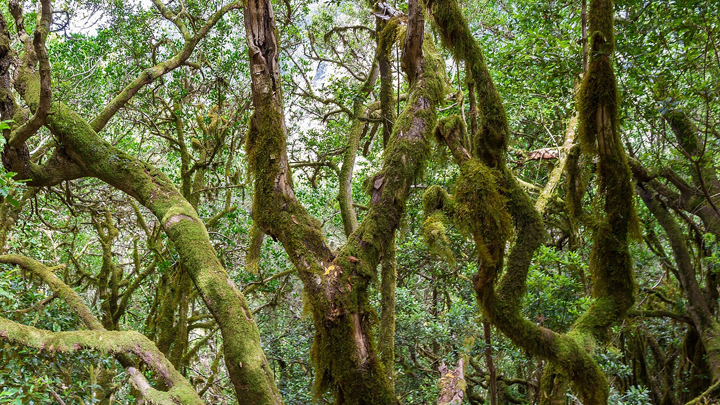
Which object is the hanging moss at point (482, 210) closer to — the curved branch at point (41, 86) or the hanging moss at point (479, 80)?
the hanging moss at point (479, 80)

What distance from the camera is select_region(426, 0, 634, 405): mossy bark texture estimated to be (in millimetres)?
2443

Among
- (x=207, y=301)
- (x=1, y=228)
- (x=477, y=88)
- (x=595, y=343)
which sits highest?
(x=1, y=228)

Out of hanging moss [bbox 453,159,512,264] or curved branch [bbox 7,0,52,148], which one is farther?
curved branch [bbox 7,0,52,148]

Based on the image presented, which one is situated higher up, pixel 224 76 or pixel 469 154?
pixel 224 76

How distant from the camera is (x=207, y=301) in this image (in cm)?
304

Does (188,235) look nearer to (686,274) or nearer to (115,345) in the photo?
(115,345)

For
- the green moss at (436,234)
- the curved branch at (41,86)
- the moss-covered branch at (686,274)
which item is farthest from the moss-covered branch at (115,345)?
the moss-covered branch at (686,274)

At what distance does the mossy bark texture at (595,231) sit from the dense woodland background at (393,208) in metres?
0.01

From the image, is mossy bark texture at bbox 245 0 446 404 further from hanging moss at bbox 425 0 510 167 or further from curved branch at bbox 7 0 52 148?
curved branch at bbox 7 0 52 148

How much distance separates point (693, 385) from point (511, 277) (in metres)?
5.57

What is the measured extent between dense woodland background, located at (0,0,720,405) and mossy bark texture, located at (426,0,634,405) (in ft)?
0.04

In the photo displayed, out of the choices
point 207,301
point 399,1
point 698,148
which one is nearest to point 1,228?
point 207,301

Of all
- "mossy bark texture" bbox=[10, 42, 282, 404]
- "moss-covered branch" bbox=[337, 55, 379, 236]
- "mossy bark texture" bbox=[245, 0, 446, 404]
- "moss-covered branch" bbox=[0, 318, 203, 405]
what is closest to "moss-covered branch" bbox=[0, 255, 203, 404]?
"moss-covered branch" bbox=[0, 318, 203, 405]

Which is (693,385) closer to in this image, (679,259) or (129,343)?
(679,259)
